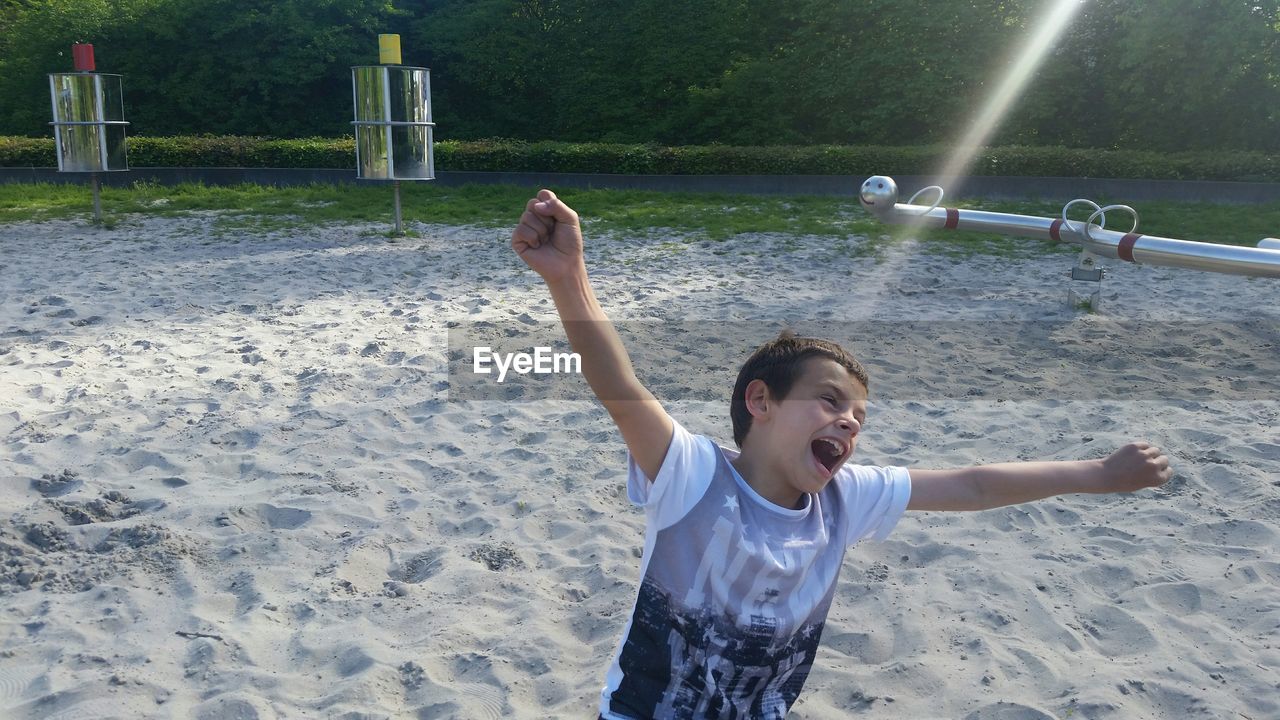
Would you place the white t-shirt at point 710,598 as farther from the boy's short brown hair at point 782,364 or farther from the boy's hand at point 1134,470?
the boy's hand at point 1134,470

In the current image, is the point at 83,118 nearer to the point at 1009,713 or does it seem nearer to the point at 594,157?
the point at 594,157

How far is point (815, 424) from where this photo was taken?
197cm

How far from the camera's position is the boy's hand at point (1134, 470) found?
7.06 feet

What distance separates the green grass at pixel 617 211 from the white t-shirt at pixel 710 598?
893cm

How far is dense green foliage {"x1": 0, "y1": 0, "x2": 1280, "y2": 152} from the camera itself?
16.2m

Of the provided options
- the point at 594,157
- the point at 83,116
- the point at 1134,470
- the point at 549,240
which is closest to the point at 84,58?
the point at 83,116

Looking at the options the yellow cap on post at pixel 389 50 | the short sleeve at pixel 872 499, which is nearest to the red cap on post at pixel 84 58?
the yellow cap on post at pixel 389 50

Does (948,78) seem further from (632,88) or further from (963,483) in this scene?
(963,483)

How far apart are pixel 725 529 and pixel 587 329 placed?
1.56 feet

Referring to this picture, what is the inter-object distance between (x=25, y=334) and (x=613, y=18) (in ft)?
52.6

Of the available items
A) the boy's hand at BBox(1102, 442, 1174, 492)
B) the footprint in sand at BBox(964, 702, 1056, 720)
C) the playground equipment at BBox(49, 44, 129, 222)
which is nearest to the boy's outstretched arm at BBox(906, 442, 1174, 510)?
the boy's hand at BBox(1102, 442, 1174, 492)

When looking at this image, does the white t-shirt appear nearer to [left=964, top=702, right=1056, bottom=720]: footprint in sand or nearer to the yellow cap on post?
[left=964, top=702, right=1056, bottom=720]: footprint in sand

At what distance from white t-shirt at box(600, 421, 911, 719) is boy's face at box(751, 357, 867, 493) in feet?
0.38

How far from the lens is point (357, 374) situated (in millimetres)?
6258
